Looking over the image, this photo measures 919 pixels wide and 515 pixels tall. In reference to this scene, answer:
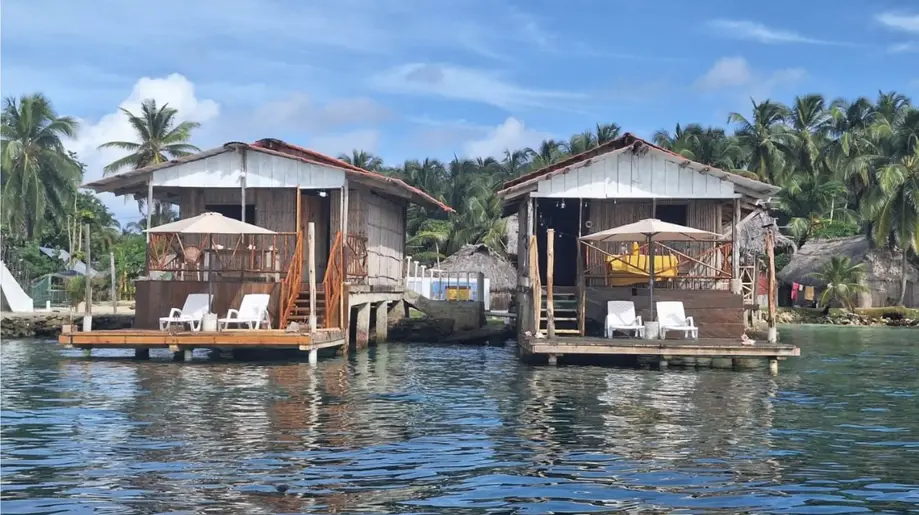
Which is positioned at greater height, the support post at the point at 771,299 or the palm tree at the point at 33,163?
the palm tree at the point at 33,163

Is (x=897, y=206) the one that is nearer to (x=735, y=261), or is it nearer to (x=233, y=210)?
(x=735, y=261)

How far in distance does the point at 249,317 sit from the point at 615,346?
7.76 metres

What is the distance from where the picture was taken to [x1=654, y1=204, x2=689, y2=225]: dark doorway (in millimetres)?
23578

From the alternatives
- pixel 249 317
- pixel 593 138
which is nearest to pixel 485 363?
pixel 249 317

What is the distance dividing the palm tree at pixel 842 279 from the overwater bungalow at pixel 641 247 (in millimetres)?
20590

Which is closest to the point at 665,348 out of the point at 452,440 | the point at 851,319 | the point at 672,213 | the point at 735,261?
the point at 735,261

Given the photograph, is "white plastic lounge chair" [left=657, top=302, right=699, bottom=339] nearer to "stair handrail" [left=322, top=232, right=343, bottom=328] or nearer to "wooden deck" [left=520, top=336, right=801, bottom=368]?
"wooden deck" [left=520, top=336, right=801, bottom=368]

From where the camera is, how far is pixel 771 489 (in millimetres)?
8391

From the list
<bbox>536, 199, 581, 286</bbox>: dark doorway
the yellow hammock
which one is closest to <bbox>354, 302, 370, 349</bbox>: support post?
<bbox>536, 199, 581, 286</bbox>: dark doorway

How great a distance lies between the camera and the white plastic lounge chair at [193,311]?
20203mm

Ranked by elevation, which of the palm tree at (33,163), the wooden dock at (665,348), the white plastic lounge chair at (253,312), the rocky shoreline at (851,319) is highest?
the palm tree at (33,163)

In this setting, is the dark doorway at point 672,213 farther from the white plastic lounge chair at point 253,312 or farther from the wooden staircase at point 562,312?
the white plastic lounge chair at point 253,312

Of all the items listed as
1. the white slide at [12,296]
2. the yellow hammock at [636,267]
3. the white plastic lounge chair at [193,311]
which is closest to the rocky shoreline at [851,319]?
the yellow hammock at [636,267]

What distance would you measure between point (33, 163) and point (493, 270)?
22.8 meters
